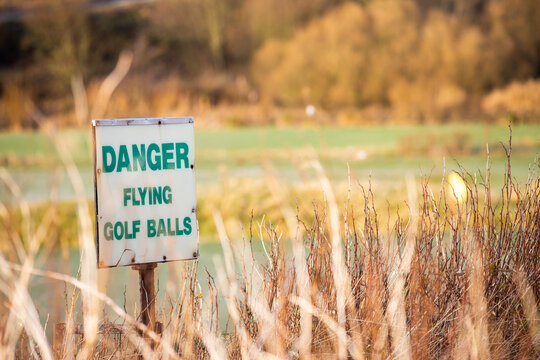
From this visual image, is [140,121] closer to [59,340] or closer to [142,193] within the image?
[142,193]

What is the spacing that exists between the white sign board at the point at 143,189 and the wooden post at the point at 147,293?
0.22 ft

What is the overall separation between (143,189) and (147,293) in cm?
39

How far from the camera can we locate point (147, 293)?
257cm

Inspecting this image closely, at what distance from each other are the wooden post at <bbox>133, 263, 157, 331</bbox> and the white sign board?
7 centimetres

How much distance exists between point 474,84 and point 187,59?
5.75 m

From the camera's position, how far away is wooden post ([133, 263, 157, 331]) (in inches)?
98.5

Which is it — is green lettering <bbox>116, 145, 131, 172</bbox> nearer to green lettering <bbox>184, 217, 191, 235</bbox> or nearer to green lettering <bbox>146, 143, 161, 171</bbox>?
green lettering <bbox>146, 143, 161, 171</bbox>

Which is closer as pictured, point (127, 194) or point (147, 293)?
point (127, 194)

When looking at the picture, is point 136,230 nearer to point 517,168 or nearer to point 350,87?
point 517,168

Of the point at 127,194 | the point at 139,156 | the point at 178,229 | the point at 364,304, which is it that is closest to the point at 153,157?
the point at 139,156

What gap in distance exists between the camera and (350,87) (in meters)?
14.8

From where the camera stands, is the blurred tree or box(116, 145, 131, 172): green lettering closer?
box(116, 145, 131, 172): green lettering

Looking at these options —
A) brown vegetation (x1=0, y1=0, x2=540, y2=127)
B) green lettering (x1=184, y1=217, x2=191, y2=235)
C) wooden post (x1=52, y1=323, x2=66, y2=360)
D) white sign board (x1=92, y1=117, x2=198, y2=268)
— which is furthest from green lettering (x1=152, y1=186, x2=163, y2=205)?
brown vegetation (x1=0, y1=0, x2=540, y2=127)

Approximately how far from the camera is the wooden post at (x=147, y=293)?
250cm
